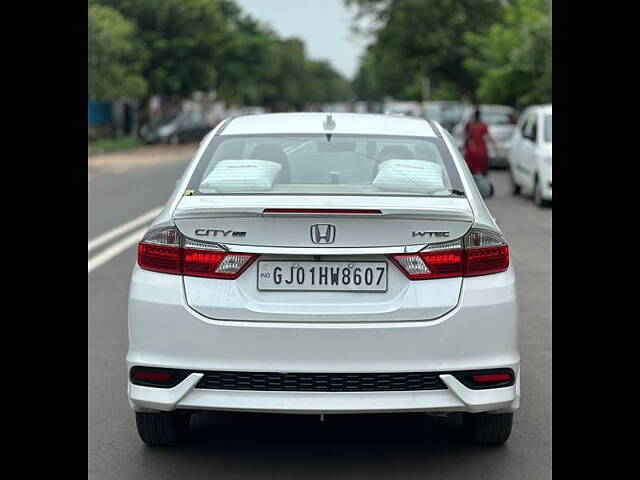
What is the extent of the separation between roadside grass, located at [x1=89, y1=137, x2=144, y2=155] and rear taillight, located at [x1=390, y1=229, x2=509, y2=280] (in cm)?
3626

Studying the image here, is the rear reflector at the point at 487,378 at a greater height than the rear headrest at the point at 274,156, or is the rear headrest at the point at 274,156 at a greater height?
the rear headrest at the point at 274,156

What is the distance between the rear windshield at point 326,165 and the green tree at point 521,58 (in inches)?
1017

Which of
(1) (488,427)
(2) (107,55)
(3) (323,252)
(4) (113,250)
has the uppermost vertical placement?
(2) (107,55)

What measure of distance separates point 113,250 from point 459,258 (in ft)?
28.3

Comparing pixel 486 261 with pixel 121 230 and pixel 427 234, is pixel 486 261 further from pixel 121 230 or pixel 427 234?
pixel 121 230

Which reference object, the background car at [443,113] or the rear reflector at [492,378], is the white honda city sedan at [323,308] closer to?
the rear reflector at [492,378]

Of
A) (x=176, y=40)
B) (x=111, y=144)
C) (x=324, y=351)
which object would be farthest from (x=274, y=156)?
(x=176, y=40)

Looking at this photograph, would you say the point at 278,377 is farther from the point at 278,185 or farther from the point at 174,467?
the point at 278,185

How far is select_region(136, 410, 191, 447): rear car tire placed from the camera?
5082 millimetres

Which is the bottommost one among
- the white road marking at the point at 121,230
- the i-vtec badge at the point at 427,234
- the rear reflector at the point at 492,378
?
the white road marking at the point at 121,230

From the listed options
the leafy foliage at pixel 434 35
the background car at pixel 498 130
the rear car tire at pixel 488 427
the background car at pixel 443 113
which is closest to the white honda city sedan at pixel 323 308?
the rear car tire at pixel 488 427

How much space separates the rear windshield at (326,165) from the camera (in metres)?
5.20

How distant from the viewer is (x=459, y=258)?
4.69m
